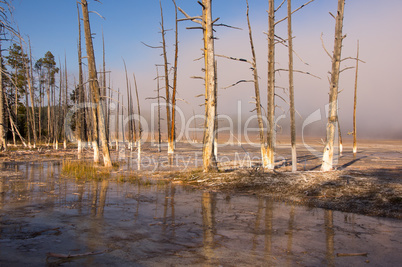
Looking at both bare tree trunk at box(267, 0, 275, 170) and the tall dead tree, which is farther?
bare tree trunk at box(267, 0, 275, 170)

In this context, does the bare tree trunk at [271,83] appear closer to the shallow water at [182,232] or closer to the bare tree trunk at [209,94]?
the bare tree trunk at [209,94]

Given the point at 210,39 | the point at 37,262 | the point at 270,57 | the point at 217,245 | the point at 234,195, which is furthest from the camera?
the point at 270,57

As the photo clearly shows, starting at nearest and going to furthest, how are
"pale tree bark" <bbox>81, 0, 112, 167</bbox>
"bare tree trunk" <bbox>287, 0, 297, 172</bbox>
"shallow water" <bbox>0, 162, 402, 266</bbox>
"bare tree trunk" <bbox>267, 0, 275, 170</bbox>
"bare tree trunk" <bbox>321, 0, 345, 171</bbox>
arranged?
"shallow water" <bbox>0, 162, 402, 266</bbox>
"bare tree trunk" <bbox>321, 0, 345, 171</bbox>
"bare tree trunk" <bbox>287, 0, 297, 172</bbox>
"bare tree trunk" <bbox>267, 0, 275, 170</bbox>
"pale tree bark" <bbox>81, 0, 112, 167</bbox>

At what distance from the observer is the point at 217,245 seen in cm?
499

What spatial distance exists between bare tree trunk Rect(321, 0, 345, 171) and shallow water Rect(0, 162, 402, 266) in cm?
576

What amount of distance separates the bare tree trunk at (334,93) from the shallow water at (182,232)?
576cm

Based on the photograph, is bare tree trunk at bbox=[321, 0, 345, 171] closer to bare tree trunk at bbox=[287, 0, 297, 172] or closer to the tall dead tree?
bare tree trunk at bbox=[287, 0, 297, 172]

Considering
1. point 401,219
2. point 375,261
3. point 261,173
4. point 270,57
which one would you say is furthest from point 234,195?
point 270,57

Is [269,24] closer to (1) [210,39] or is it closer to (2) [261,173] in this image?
(1) [210,39]

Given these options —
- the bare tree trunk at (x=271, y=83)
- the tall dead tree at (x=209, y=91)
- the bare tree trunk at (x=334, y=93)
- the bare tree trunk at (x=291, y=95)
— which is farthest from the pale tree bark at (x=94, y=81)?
the bare tree trunk at (x=334, y=93)

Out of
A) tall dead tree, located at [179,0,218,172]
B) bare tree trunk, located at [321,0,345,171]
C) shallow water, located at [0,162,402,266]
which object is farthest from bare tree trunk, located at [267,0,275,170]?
shallow water, located at [0,162,402,266]

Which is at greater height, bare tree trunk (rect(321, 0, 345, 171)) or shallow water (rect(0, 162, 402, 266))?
bare tree trunk (rect(321, 0, 345, 171))

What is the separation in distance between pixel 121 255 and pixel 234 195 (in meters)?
6.05

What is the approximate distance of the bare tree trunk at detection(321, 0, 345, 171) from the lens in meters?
13.4
